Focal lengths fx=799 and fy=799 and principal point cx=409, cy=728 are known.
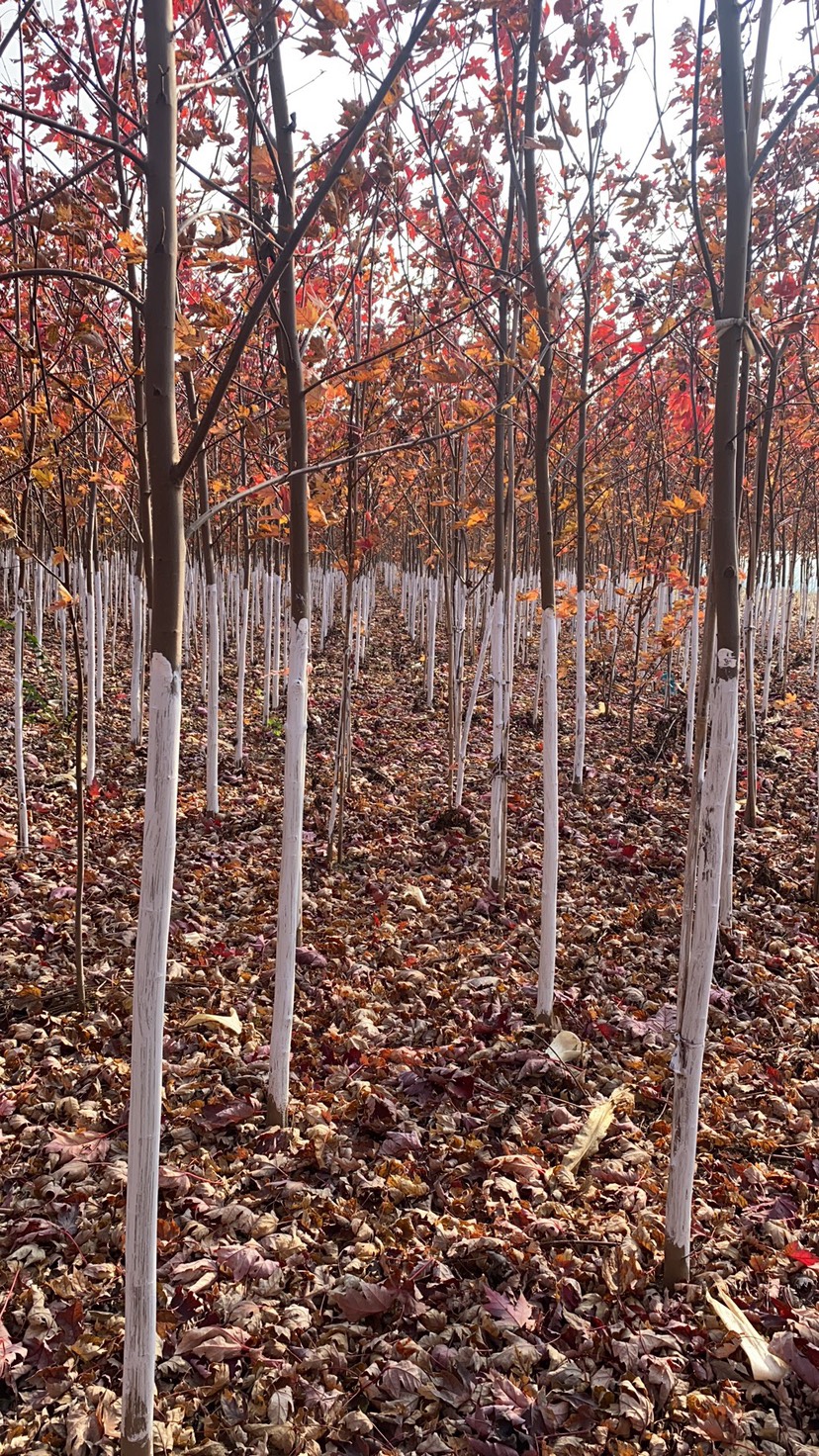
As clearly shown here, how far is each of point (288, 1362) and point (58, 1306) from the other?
74cm

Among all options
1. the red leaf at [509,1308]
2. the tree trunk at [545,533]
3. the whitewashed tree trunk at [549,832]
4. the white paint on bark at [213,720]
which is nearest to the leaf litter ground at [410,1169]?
the red leaf at [509,1308]

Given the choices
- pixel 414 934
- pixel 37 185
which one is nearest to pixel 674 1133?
pixel 414 934

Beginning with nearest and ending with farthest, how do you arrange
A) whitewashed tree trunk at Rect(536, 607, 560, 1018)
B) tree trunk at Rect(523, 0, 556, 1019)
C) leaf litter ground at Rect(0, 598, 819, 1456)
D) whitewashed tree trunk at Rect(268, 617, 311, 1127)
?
1. leaf litter ground at Rect(0, 598, 819, 1456)
2. whitewashed tree trunk at Rect(268, 617, 311, 1127)
3. tree trunk at Rect(523, 0, 556, 1019)
4. whitewashed tree trunk at Rect(536, 607, 560, 1018)

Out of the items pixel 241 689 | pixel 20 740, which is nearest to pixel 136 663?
pixel 241 689

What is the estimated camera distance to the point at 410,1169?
305cm

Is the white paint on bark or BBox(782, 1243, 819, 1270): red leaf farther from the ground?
the white paint on bark

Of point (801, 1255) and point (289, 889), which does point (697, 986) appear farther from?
point (289, 889)

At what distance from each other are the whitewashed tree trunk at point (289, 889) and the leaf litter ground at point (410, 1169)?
0.20 m

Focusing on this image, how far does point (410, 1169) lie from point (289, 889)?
45.6 inches

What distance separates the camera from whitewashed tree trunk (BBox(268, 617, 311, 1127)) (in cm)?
321

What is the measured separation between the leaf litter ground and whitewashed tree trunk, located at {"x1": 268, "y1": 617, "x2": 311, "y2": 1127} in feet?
0.67

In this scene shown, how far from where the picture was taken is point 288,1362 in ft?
7.49

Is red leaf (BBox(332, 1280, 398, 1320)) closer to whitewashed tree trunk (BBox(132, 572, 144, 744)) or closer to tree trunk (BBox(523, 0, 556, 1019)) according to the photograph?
tree trunk (BBox(523, 0, 556, 1019))

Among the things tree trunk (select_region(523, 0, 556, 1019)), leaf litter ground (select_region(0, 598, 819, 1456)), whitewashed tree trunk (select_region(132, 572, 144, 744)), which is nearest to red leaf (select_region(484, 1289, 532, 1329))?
leaf litter ground (select_region(0, 598, 819, 1456))
